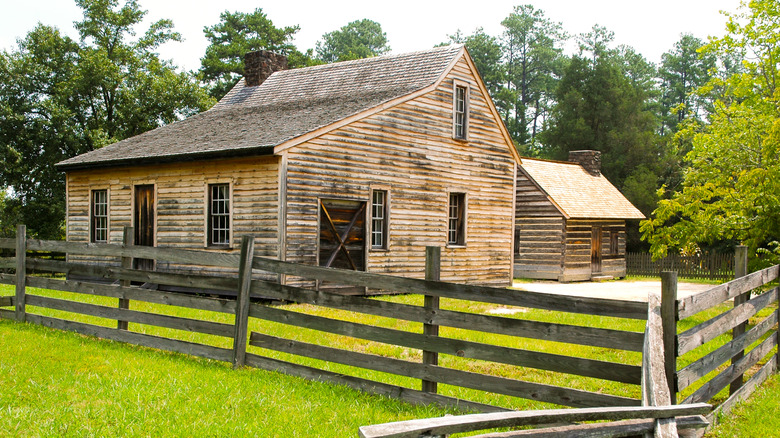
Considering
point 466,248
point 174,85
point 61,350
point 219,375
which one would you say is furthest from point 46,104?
point 219,375

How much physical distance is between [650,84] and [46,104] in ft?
181

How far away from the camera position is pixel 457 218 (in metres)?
21.7

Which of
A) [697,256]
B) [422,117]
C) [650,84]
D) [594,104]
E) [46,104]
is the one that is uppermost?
[650,84]

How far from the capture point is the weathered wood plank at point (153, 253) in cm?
825

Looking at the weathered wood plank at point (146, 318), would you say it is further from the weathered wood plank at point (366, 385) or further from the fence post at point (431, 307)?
the fence post at point (431, 307)

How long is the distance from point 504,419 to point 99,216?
2041 centimetres

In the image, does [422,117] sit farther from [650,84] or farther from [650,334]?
[650,84]

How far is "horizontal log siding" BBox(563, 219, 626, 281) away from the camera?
98.6 feet

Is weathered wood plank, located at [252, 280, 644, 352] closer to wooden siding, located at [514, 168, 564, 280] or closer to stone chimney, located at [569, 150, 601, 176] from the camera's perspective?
wooden siding, located at [514, 168, 564, 280]

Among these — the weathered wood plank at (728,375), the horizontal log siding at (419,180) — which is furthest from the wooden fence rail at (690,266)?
the weathered wood plank at (728,375)

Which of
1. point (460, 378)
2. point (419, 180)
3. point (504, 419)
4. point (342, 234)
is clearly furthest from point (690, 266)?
point (504, 419)

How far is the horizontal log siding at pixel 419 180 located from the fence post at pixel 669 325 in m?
12.0

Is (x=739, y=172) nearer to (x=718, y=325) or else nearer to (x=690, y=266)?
(x=718, y=325)

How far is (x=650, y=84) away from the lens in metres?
68.6
